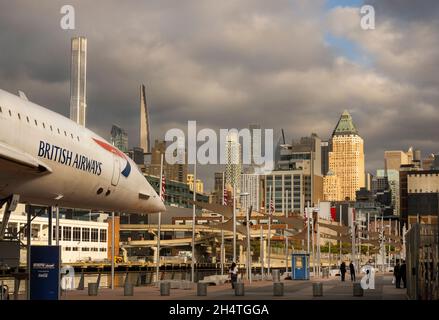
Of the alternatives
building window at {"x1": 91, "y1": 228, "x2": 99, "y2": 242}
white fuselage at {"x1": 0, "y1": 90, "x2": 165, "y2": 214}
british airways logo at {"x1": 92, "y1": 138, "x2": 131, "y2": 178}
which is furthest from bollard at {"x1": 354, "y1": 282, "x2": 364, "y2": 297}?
building window at {"x1": 91, "y1": 228, "x2": 99, "y2": 242}

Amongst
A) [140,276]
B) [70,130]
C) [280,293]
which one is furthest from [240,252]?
[70,130]

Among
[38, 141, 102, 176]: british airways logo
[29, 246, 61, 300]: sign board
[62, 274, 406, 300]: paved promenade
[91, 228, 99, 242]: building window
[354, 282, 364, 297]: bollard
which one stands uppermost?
[38, 141, 102, 176]: british airways logo

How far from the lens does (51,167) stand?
29.0m

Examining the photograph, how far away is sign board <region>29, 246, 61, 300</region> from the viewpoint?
32625 millimetres

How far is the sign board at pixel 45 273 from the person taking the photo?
1284 inches

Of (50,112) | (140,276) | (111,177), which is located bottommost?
(140,276)

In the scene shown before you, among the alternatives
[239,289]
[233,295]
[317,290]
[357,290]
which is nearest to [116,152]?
[239,289]

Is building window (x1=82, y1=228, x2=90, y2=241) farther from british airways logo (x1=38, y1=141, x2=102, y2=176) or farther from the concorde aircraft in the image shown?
british airways logo (x1=38, y1=141, x2=102, y2=176)

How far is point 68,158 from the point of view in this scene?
3009 centimetres
